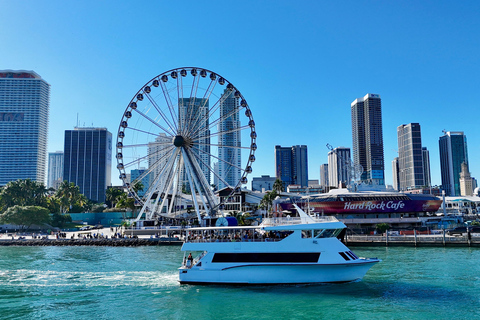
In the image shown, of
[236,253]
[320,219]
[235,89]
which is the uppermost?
[235,89]

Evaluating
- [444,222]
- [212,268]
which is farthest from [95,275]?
[444,222]

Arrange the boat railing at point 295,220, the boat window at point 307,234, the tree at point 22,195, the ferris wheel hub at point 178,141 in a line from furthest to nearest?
the tree at point 22,195, the ferris wheel hub at point 178,141, the boat railing at point 295,220, the boat window at point 307,234

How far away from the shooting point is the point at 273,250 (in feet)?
89.1

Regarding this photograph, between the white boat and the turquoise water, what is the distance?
2.22 ft

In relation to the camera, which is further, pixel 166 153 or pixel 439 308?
pixel 166 153

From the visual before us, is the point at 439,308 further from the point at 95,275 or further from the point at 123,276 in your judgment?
the point at 95,275

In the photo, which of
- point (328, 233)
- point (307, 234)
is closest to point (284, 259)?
point (307, 234)

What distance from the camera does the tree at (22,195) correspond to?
9294cm

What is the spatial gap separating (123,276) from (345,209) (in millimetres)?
53548

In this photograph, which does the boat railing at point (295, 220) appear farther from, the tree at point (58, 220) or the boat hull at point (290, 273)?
the tree at point (58, 220)

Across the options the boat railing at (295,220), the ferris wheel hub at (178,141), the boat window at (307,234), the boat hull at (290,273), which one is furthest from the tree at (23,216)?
the boat window at (307,234)

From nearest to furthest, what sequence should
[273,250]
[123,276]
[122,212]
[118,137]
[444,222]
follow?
[273,250], [123,276], [118,137], [444,222], [122,212]

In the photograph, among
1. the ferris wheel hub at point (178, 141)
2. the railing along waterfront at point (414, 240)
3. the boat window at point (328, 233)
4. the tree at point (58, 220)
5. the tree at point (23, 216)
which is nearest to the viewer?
the boat window at point (328, 233)

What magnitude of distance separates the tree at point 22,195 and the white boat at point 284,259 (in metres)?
78.8
